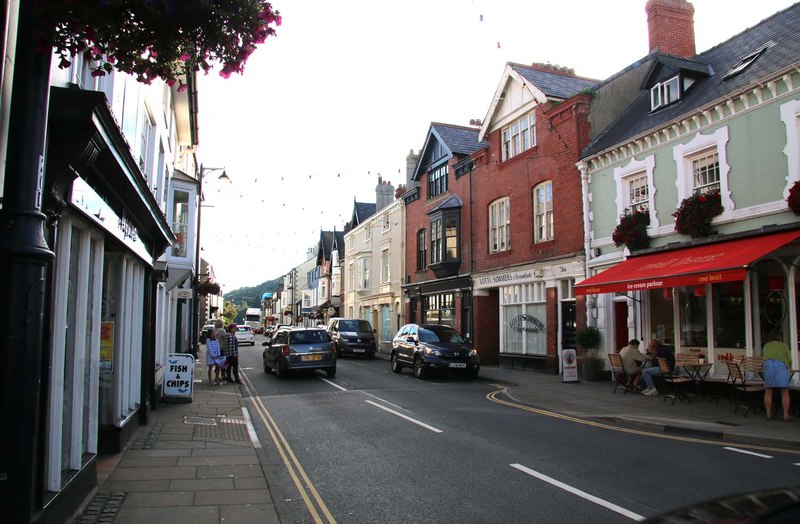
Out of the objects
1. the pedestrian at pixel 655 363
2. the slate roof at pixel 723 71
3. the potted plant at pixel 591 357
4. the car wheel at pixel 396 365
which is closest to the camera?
the slate roof at pixel 723 71

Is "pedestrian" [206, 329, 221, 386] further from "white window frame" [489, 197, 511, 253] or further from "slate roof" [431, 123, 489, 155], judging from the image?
"slate roof" [431, 123, 489, 155]

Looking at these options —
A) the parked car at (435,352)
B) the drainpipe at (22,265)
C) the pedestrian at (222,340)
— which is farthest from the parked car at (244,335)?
the drainpipe at (22,265)

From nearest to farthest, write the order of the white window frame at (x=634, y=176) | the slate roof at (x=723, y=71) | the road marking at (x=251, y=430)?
the road marking at (x=251, y=430) → the slate roof at (x=723, y=71) → the white window frame at (x=634, y=176)

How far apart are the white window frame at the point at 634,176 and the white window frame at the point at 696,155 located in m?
0.78

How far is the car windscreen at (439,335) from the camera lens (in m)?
19.7

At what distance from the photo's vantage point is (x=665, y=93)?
16875mm

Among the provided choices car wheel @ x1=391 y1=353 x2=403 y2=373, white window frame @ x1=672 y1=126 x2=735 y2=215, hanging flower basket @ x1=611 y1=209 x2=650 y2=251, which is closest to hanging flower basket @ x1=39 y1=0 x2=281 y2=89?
white window frame @ x1=672 y1=126 x2=735 y2=215

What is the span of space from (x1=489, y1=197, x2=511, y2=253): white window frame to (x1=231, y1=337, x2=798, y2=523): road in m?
11.9

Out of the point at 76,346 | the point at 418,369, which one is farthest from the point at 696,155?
the point at 76,346

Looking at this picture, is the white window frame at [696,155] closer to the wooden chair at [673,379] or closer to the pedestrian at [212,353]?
the wooden chair at [673,379]

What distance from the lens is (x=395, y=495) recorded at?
628 centimetres

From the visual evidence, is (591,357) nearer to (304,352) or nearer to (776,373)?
(776,373)

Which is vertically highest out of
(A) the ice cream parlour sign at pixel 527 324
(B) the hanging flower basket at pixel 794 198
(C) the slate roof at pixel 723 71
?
(C) the slate roof at pixel 723 71

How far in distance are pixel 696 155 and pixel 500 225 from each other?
389 inches
